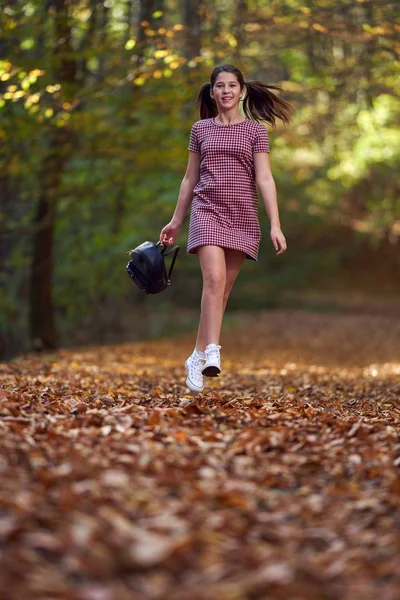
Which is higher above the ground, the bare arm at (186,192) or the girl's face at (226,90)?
the girl's face at (226,90)

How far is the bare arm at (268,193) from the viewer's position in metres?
5.62

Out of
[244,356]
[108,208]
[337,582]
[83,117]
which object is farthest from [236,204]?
[108,208]

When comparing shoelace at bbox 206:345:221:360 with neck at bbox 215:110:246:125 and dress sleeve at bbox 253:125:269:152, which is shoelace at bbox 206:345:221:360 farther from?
neck at bbox 215:110:246:125

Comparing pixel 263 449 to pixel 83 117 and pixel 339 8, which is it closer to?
pixel 83 117

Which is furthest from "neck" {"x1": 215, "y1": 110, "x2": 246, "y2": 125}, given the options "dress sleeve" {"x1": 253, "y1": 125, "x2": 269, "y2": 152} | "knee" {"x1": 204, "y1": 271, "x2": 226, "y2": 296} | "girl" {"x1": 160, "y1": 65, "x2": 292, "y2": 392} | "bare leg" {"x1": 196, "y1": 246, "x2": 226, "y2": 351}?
"knee" {"x1": 204, "y1": 271, "x2": 226, "y2": 296}

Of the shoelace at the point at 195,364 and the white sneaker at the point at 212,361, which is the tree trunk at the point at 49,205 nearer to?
the shoelace at the point at 195,364

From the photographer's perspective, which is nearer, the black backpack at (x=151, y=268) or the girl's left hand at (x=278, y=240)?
the girl's left hand at (x=278, y=240)

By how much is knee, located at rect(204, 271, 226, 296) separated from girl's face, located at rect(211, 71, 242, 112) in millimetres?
1125

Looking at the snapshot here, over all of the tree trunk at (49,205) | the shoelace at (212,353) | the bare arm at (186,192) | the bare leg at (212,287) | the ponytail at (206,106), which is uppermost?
the tree trunk at (49,205)

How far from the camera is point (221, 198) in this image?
5.83 meters

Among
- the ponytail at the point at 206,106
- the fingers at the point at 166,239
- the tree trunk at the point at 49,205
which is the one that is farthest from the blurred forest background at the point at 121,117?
the fingers at the point at 166,239

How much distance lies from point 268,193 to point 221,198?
310 millimetres

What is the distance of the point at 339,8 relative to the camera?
11297 mm

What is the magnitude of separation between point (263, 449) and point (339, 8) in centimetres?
874
